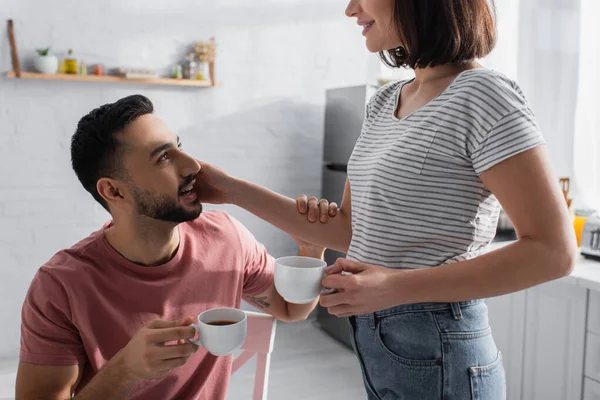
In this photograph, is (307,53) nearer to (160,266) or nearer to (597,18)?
(597,18)

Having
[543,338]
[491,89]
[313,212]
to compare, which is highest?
[491,89]

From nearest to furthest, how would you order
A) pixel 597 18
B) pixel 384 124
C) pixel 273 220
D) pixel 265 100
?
pixel 384 124, pixel 273 220, pixel 597 18, pixel 265 100

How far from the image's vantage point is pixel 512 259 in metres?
0.84

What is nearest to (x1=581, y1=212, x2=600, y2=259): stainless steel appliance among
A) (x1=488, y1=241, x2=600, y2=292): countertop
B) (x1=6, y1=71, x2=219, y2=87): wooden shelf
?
(x1=488, y1=241, x2=600, y2=292): countertop

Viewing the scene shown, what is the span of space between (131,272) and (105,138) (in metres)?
0.33

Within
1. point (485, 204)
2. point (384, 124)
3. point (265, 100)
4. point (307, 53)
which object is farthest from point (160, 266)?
point (307, 53)

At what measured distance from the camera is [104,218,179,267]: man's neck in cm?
138

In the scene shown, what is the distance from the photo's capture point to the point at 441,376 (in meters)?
0.93

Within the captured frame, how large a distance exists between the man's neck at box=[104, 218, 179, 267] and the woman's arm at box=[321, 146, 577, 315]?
25.6 inches

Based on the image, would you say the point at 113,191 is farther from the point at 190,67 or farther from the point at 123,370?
the point at 190,67

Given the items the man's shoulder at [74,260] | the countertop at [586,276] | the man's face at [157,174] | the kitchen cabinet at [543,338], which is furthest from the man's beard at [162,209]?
the kitchen cabinet at [543,338]

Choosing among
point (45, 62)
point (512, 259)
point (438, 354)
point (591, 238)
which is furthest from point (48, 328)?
point (45, 62)

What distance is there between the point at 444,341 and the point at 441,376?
0.06 meters

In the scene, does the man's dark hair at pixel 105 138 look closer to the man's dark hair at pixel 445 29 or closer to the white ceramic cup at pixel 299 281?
the white ceramic cup at pixel 299 281
